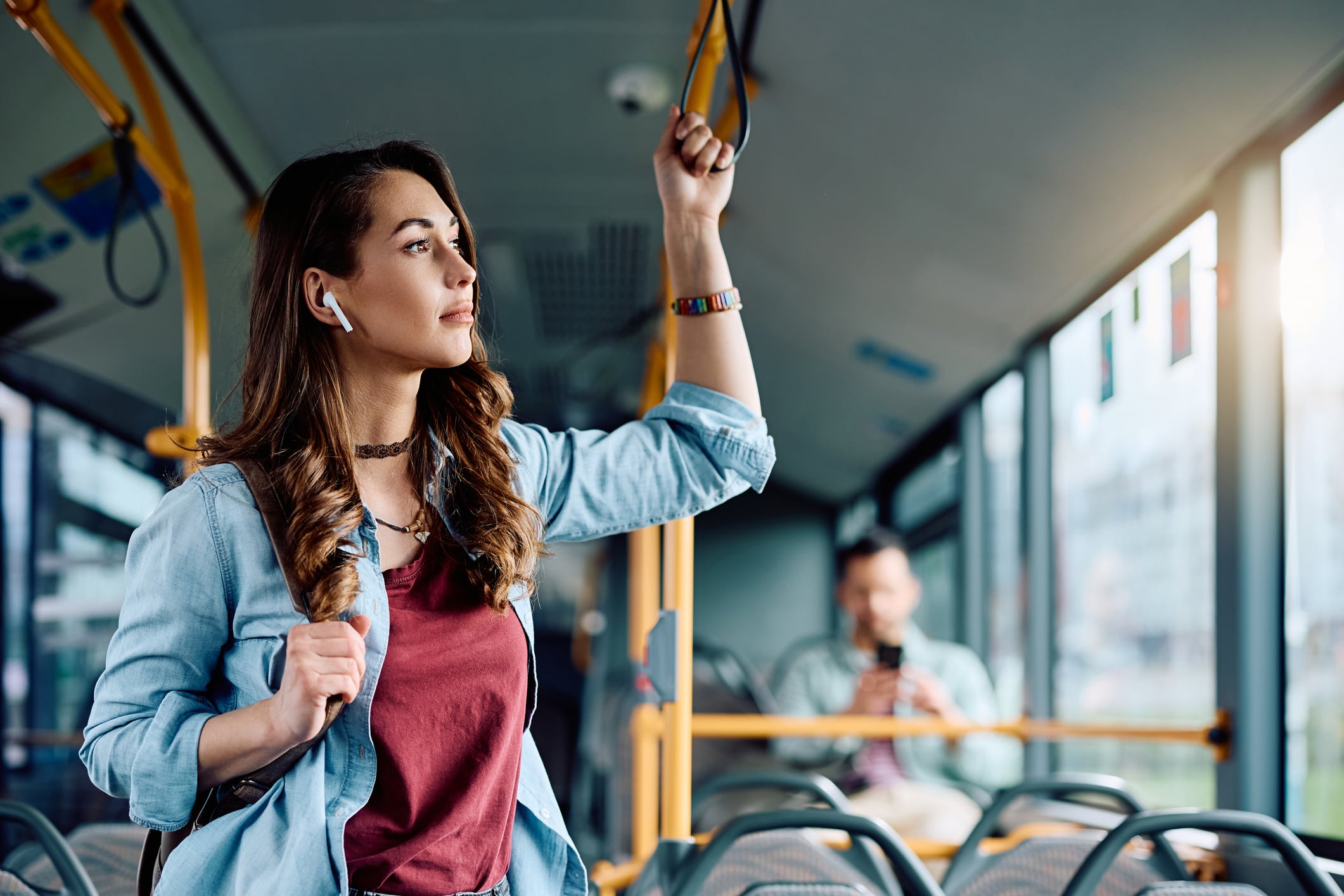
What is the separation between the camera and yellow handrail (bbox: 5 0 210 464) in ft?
6.27

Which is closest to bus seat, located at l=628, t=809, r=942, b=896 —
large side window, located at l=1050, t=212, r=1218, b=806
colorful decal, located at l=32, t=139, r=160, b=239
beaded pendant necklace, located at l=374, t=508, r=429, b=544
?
beaded pendant necklace, located at l=374, t=508, r=429, b=544

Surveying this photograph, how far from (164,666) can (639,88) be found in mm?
2198

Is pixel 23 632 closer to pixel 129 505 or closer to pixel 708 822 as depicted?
pixel 129 505

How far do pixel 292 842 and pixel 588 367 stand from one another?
182 inches

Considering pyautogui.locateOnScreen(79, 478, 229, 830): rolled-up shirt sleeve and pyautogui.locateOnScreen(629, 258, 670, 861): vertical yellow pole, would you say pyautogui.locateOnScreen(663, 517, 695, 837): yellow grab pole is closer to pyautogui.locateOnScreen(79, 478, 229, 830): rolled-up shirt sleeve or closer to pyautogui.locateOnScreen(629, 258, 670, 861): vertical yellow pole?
pyautogui.locateOnScreen(629, 258, 670, 861): vertical yellow pole

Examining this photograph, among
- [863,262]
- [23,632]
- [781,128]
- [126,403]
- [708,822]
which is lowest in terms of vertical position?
[708,822]

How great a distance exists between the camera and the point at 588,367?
546cm

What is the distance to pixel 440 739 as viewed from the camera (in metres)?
0.98

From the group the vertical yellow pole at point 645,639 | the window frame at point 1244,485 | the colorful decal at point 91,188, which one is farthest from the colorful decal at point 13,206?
the window frame at point 1244,485

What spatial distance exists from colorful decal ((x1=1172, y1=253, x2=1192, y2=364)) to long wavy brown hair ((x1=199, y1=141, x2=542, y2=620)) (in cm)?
176

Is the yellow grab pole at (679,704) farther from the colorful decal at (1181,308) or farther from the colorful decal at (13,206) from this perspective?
the colorful decal at (13,206)

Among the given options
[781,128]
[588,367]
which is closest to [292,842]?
[781,128]

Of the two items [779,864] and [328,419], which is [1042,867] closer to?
[779,864]

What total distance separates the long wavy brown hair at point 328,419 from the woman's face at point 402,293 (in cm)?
1
